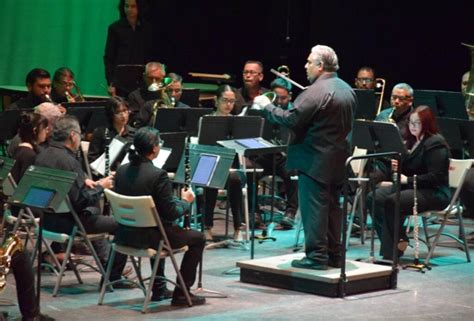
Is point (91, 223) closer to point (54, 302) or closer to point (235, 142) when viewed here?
point (54, 302)

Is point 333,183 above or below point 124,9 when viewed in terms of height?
below

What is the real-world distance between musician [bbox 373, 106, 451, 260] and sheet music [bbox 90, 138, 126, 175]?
7.06 ft

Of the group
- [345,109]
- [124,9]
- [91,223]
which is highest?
[124,9]

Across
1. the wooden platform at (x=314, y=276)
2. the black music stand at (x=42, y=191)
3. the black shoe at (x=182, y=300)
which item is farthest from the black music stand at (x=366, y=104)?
the black music stand at (x=42, y=191)

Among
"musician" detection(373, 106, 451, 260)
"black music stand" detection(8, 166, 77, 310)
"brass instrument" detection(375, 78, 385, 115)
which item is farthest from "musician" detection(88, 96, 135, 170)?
"brass instrument" detection(375, 78, 385, 115)

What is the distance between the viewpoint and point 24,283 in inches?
274

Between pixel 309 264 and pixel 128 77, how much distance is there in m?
4.58

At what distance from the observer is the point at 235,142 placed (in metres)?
9.48

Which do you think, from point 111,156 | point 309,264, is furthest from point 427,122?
point 111,156

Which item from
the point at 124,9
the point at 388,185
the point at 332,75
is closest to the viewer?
the point at 332,75

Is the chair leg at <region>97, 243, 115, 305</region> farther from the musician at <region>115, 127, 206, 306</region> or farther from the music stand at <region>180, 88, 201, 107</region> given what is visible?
the music stand at <region>180, 88, 201, 107</region>

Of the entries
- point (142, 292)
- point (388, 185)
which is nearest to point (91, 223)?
point (142, 292)

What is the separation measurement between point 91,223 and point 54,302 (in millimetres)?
618

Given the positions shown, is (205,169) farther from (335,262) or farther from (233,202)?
(233,202)
